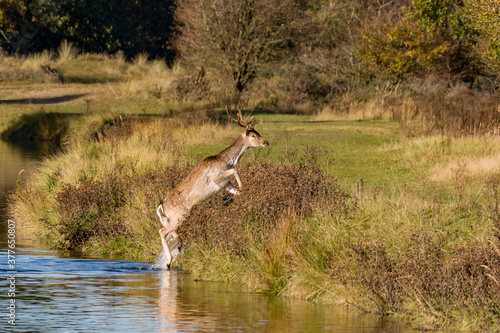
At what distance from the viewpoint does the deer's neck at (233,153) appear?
1454 centimetres

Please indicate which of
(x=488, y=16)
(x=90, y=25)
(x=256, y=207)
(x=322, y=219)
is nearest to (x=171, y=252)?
(x=256, y=207)

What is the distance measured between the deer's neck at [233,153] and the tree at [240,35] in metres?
31.3

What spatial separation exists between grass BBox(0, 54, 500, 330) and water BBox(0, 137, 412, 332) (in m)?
0.47

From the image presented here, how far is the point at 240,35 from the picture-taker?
45.7m

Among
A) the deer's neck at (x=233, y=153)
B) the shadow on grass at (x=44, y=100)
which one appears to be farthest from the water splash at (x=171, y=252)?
the shadow on grass at (x=44, y=100)

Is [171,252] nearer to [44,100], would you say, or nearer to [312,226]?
[312,226]

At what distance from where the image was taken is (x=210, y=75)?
47.0 m

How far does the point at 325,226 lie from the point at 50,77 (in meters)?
44.9

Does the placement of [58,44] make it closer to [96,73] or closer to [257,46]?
[96,73]

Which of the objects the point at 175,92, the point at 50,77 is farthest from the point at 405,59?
the point at 50,77

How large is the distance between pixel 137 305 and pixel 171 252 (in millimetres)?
3162

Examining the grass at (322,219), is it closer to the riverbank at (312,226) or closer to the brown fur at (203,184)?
the riverbank at (312,226)

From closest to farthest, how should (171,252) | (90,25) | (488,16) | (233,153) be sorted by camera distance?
(233,153) → (171,252) → (488,16) → (90,25)

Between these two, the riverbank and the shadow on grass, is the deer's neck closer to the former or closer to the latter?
the riverbank
